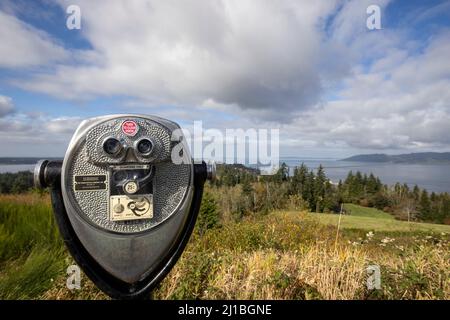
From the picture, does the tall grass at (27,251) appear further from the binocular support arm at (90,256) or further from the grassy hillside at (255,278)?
the binocular support arm at (90,256)

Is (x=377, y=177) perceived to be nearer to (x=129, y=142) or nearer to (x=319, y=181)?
(x=319, y=181)

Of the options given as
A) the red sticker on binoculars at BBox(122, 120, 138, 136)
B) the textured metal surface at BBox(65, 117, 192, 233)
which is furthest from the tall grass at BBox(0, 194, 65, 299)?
the red sticker on binoculars at BBox(122, 120, 138, 136)

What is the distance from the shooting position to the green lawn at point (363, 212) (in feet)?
118

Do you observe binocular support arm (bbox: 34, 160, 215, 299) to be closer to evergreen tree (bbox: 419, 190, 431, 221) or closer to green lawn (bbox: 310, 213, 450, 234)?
green lawn (bbox: 310, 213, 450, 234)

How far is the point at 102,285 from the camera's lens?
1.74 metres

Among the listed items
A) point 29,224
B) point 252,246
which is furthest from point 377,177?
point 29,224

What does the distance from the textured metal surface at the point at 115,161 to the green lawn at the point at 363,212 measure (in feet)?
123

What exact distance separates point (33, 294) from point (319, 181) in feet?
122

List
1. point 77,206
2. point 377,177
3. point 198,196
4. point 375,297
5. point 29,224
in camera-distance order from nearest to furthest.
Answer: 1. point 77,206
2. point 198,196
3. point 375,297
4. point 29,224
5. point 377,177

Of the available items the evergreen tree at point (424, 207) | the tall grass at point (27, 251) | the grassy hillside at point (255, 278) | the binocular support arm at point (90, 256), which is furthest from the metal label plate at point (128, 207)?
the evergreen tree at point (424, 207)

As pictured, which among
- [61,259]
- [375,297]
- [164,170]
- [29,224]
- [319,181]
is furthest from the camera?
[319,181]

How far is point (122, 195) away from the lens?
1.65 metres

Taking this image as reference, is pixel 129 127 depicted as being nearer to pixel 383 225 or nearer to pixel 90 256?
pixel 90 256

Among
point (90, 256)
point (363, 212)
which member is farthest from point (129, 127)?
point (363, 212)
